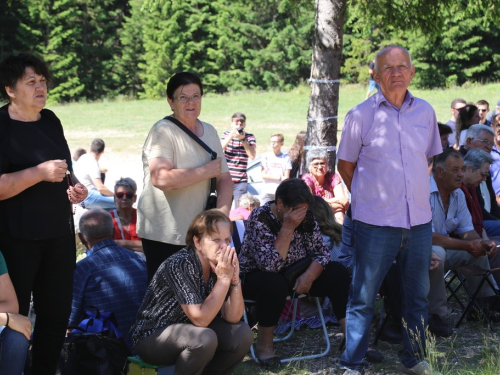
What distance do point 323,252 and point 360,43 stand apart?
36.4m

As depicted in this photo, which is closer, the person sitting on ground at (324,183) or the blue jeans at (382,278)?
the blue jeans at (382,278)

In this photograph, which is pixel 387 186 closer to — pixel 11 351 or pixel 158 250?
pixel 158 250

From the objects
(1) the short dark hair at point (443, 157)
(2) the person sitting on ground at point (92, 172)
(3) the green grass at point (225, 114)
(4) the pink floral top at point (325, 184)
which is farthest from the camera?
(3) the green grass at point (225, 114)

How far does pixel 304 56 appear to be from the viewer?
43.5 m

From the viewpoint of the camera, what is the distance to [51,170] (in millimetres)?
3590

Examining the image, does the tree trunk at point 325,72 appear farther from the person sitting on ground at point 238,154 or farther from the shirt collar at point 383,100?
the person sitting on ground at point 238,154

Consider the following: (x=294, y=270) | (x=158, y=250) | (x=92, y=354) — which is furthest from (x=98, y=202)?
(x=92, y=354)

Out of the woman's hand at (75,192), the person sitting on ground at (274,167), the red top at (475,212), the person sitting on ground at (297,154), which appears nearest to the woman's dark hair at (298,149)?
the person sitting on ground at (297,154)

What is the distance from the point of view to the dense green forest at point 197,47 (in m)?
41.9

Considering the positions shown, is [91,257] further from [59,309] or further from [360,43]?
[360,43]

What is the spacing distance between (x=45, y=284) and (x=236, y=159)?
6.41m

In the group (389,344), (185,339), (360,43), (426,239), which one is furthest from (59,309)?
(360,43)

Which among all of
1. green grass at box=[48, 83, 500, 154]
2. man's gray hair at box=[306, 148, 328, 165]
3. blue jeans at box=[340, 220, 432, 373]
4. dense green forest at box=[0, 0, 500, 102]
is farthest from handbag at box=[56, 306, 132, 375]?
dense green forest at box=[0, 0, 500, 102]

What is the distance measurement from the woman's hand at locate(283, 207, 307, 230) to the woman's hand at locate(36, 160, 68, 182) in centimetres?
182
